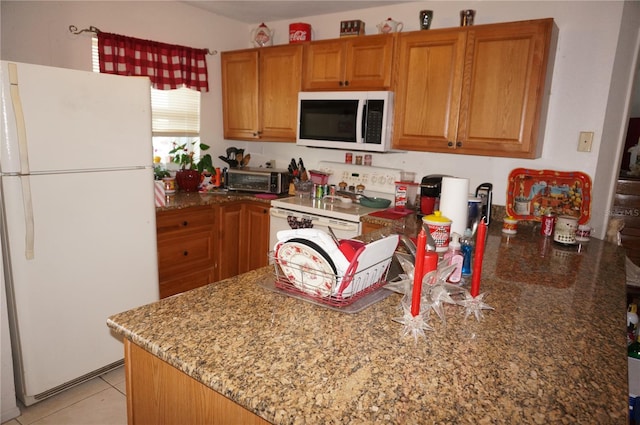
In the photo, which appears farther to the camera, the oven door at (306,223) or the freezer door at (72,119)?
the oven door at (306,223)

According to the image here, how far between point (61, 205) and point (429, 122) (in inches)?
86.5

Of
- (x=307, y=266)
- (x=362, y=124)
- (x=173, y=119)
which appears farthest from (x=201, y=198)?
(x=307, y=266)

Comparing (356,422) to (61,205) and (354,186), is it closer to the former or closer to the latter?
(61,205)

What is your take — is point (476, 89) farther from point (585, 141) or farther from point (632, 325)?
point (632, 325)

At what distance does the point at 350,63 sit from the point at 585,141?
1.64m

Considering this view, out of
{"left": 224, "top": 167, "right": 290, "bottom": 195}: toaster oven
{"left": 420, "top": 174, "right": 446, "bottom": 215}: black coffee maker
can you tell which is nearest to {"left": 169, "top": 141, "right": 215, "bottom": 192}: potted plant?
{"left": 224, "top": 167, "right": 290, "bottom": 195}: toaster oven

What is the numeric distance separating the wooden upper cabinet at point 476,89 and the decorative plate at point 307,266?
1808mm

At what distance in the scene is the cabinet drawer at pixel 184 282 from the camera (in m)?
3.01

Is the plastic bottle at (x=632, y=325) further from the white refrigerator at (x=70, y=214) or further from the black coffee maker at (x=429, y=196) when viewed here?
the white refrigerator at (x=70, y=214)

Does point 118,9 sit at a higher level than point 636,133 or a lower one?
higher

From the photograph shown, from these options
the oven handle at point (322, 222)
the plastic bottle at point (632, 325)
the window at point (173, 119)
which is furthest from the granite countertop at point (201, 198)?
the plastic bottle at point (632, 325)

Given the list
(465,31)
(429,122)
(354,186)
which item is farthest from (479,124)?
(354,186)

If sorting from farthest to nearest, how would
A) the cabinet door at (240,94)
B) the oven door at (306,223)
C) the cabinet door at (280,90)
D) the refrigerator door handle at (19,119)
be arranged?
the cabinet door at (240,94) → the cabinet door at (280,90) → the oven door at (306,223) → the refrigerator door handle at (19,119)

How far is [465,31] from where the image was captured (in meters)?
2.55
